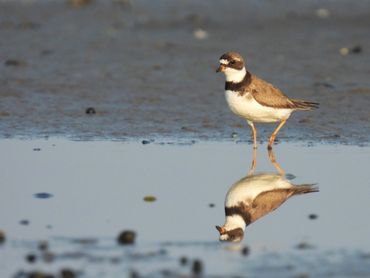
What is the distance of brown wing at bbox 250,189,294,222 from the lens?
25.5ft

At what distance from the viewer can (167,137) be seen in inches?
429

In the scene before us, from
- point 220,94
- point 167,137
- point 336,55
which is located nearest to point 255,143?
point 167,137

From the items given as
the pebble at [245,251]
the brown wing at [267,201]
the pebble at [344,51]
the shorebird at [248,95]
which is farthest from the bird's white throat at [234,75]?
the pebble at [344,51]

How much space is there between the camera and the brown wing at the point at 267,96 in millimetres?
10305

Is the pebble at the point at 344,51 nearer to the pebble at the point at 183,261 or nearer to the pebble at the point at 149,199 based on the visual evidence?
the pebble at the point at 149,199

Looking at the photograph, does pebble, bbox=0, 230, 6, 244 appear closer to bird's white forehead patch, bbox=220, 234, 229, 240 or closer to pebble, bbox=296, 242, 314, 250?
bird's white forehead patch, bbox=220, 234, 229, 240

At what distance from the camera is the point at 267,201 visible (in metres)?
8.11

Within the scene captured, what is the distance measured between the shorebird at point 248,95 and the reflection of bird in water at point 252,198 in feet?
4.12

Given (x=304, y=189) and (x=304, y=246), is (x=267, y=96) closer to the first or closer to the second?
(x=304, y=189)

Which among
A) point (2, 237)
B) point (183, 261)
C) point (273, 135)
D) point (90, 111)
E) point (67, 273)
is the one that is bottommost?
point (67, 273)

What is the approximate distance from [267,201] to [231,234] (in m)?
1.07

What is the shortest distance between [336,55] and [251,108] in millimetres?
5004

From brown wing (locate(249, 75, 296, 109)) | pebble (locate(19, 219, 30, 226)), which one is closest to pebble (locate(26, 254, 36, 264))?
pebble (locate(19, 219, 30, 226))

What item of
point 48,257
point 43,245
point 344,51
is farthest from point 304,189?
point 344,51
